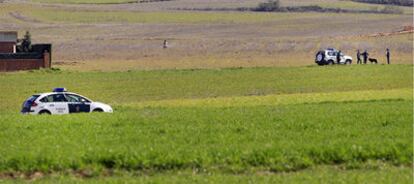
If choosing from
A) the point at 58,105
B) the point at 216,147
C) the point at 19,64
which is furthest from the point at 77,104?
the point at 19,64

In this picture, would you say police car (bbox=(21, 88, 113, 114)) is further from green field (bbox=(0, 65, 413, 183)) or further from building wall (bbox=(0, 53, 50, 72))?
building wall (bbox=(0, 53, 50, 72))

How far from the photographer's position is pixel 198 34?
109 m

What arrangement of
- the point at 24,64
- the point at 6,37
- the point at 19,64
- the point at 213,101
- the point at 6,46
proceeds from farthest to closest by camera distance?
the point at 6,37
the point at 6,46
the point at 24,64
the point at 19,64
the point at 213,101

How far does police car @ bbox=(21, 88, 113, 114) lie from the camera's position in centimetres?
3105

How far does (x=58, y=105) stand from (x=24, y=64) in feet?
116

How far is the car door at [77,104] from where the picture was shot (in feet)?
103

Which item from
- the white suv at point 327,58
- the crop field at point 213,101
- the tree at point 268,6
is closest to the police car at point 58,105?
the crop field at point 213,101

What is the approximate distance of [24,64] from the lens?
6575 centimetres

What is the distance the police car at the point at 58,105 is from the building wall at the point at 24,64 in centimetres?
3380

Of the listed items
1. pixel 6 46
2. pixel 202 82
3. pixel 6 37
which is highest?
pixel 6 37

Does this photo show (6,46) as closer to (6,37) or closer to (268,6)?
(6,37)

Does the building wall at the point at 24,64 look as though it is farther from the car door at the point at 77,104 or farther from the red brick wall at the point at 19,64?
the car door at the point at 77,104

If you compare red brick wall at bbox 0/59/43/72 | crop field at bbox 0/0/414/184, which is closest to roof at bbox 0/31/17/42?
crop field at bbox 0/0/414/184

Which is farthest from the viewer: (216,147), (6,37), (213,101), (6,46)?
(6,37)
